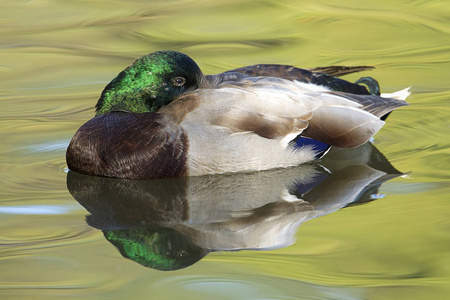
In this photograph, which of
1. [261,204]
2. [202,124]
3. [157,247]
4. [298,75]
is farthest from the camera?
[298,75]

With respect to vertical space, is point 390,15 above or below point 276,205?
above

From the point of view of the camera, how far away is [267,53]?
33.6 ft

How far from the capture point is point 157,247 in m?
5.11

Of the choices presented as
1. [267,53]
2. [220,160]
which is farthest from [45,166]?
[267,53]

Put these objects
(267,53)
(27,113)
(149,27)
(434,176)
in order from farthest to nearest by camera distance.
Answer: (149,27)
(267,53)
(27,113)
(434,176)

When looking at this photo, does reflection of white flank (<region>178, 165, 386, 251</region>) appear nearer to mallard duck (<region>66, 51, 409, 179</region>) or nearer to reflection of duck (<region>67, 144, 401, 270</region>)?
reflection of duck (<region>67, 144, 401, 270</region>)

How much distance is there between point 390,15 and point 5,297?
822 cm

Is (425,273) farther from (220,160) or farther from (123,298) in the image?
(220,160)

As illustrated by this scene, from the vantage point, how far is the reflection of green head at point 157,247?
192 inches

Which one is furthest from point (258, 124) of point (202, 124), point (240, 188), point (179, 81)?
point (179, 81)

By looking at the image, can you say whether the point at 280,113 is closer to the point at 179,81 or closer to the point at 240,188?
the point at 240,188

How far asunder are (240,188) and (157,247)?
1268mm

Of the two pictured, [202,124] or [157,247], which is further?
[202,124]

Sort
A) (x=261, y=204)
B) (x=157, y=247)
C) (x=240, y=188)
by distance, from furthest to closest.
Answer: (x=240, y=188), (x=261, y=204), (x=157, y=247)
